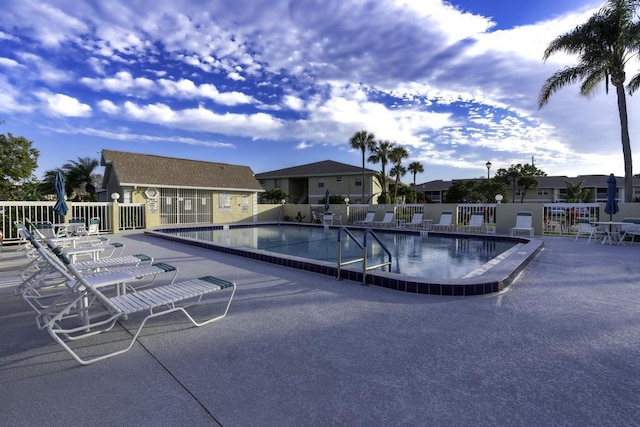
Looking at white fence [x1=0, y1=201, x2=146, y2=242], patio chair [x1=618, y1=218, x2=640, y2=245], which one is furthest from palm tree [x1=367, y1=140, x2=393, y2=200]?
patio chair [x1=618, y1=218, x2=640, y2=245]

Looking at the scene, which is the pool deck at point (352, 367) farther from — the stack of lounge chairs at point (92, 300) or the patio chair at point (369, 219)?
the patio chair at point (369, 219)

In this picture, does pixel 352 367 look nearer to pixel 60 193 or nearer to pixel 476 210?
pixel 60 193

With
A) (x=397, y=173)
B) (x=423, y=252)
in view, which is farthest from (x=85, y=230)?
(x=397, y=173)

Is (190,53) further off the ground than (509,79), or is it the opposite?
(190,53)

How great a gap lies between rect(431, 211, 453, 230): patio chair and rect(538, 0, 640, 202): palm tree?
24.8 feet

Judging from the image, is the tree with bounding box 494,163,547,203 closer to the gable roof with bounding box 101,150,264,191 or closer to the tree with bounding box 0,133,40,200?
the gable roof with bounding box 101,150,264,191

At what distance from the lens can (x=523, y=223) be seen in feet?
41.9

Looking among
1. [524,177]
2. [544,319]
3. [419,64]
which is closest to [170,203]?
[419,64]

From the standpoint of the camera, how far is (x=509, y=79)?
48.6 feet

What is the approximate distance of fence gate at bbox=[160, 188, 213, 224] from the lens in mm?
20031

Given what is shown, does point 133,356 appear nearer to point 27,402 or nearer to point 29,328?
point 27,402

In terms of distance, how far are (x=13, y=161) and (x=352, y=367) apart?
31.1 metres

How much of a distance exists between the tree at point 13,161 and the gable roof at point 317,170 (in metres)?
22.3

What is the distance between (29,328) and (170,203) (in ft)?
59.4
